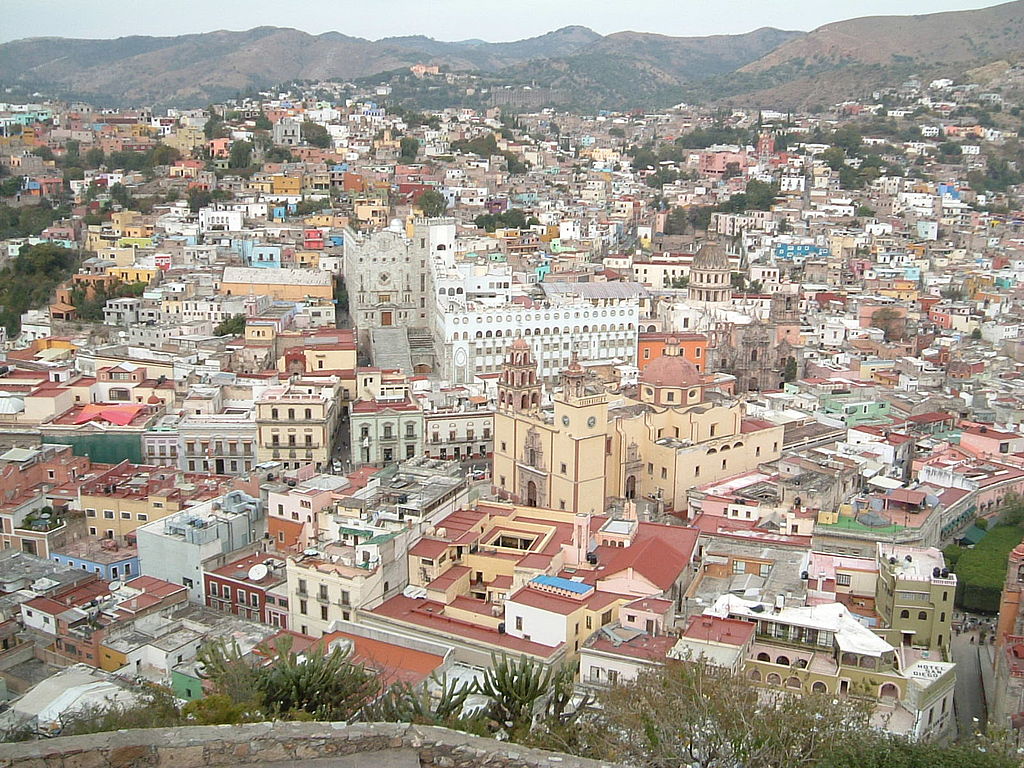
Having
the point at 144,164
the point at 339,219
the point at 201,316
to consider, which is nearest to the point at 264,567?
the point at 201,316

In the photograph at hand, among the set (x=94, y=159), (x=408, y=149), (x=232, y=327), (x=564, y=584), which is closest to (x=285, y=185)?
(x=408, y=149)

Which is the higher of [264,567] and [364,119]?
[364,119]

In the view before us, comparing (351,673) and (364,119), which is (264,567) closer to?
(351,673)

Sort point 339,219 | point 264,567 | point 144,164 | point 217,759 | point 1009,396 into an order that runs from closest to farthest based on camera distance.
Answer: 1. point 217,759
2. point 264,567
3. point 1009,396
4. point 339,219
5. point 144,164

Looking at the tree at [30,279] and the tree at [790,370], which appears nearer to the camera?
the tree at [790,370]

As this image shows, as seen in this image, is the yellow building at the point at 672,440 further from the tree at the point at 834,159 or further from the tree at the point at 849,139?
the tree at the point at 849,139

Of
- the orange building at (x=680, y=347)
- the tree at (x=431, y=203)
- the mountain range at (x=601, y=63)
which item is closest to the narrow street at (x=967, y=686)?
the orange building at (x=680, y=347)
